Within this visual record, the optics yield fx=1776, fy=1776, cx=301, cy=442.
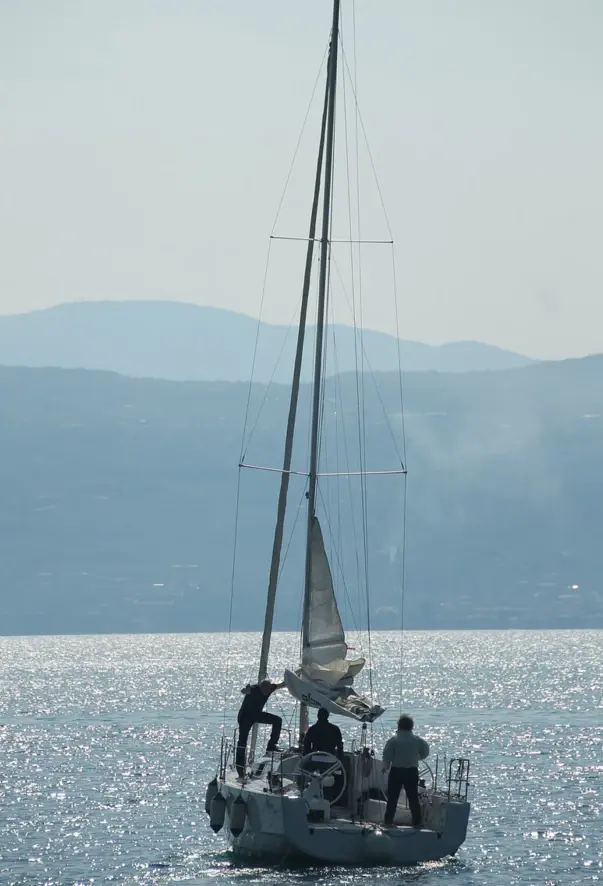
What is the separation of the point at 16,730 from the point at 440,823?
5651cm

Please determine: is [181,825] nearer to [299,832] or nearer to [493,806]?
[493,806]

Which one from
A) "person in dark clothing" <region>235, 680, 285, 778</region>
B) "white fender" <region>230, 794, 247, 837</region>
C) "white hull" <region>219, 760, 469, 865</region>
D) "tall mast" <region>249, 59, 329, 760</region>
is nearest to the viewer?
"white hull" <region>219, 760, 469, 865</region>

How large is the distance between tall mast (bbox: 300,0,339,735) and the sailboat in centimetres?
2

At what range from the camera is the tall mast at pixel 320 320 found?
37.2 m

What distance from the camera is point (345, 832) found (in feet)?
110

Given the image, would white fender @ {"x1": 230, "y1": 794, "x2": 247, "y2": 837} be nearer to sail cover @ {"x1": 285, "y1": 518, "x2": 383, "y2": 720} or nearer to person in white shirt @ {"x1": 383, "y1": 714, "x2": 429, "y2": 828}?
sail cover @ {"x1": 285, "y1": 518, "x2": 383, "y2": 720}

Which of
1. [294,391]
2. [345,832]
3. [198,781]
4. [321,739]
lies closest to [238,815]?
[321,739]

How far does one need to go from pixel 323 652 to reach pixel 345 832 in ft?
15.4

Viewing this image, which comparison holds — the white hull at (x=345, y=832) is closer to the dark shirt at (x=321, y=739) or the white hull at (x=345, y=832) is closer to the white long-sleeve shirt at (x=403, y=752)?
the white long-sleeve shirt at (x=403, y=752)

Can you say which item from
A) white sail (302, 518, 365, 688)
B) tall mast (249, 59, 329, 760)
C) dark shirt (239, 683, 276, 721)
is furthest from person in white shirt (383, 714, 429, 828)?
tall mast (249, 59, 329, 760)

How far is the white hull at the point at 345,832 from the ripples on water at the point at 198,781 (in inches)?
22.0

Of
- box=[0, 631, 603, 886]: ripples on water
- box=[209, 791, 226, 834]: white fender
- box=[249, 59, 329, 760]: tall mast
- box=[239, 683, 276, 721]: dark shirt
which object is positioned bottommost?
box=[0, 631, 603, 886]: ripples on water

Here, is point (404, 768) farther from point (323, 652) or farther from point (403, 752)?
point (323, 652)

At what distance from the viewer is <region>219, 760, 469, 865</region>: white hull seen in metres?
33.5
